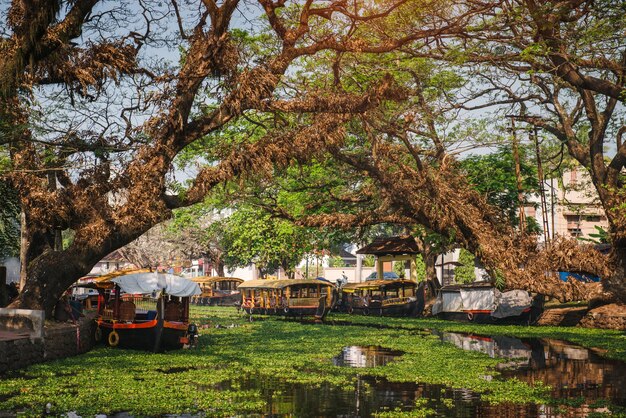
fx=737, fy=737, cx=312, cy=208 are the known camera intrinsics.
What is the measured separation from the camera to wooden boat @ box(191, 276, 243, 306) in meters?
66.1

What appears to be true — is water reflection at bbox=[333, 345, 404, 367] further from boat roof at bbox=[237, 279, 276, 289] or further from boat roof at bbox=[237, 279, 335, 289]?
boat roof at bbox=[237, 279, 276, 289]

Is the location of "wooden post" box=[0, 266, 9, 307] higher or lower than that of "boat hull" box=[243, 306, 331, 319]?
higher

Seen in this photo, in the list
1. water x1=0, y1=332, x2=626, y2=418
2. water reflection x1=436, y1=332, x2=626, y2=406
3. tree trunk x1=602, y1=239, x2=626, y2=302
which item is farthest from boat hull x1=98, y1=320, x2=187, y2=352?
tree trunk x1=602, y1=239, x2=626, y2=302

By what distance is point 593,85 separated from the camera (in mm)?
17547

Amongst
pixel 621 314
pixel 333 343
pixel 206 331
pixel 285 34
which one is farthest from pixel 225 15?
pixel 621 314

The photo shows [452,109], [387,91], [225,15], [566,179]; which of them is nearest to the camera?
[225,15]

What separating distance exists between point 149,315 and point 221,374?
9836mm

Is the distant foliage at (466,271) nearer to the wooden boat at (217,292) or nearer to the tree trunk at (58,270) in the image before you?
the wooden boat at (217,292)

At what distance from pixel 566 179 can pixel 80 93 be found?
A: 177 ft

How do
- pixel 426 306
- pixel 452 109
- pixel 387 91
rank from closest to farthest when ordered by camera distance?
pixel 387 91 → pixel 452 109 → pixel 426 306

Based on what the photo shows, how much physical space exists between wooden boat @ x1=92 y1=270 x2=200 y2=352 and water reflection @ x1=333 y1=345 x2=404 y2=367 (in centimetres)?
495

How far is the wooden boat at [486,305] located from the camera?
35.9 m

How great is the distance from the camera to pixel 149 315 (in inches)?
973

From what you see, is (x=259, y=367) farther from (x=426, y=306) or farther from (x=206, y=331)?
(x=426, y=306)
